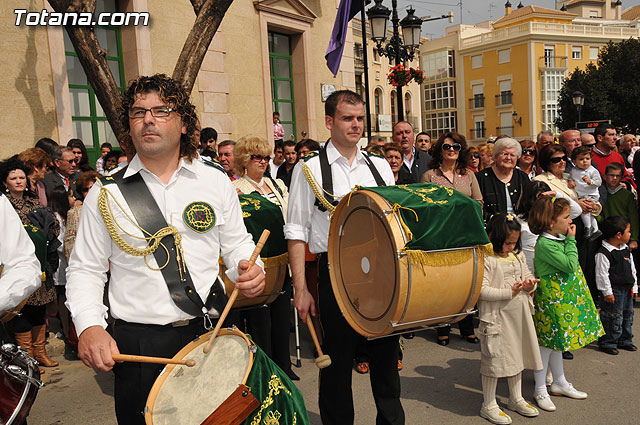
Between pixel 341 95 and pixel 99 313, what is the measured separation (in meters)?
1.93

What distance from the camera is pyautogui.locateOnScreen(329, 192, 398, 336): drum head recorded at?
9.50ft

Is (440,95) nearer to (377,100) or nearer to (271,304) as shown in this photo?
(377,100)

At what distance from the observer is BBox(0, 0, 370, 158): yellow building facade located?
332 inches

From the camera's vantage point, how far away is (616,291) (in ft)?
18.9

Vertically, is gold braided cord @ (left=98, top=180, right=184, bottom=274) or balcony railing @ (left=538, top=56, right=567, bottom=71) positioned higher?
balcony railing @ (left=538, top=56, right=567, bottom=71)

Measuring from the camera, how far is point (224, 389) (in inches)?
83.4

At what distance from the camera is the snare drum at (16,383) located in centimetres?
222

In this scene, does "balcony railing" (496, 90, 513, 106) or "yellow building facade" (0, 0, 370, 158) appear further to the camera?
"balcony railing" (496, 90, 513, 106)

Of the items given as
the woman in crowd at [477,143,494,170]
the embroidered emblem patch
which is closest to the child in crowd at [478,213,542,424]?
the embroidered emblem patch

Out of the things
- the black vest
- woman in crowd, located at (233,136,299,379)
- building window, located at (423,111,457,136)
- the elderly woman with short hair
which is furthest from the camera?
building window, located at (423,111,457,136)

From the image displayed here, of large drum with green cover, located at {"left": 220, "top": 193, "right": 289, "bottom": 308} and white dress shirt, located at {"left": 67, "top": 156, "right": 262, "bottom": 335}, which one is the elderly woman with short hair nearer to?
large drum with green cover, located at {"left": 220, "top": 193, "right": 289, "bottom": 308}

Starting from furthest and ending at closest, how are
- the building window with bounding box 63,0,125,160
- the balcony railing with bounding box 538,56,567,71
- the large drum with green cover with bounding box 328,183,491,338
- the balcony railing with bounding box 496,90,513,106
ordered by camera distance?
1. the balcony railing with bounding box 496,90,513,106
2. the balcony railing with bounding box 538,56,567,71
3. the building window with bounding box 63,0,125,160
4. the large drum with green cover with bounding box 328,183,491,338

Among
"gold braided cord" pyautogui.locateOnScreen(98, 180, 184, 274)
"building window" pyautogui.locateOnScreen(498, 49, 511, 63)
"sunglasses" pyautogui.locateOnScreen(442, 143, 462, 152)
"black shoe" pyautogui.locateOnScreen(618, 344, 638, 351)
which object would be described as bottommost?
"black shoe" pyautogui.locateOnScreen(618, 344, 638, 351)

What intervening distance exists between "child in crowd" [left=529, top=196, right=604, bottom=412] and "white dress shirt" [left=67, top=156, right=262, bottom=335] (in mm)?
3151
